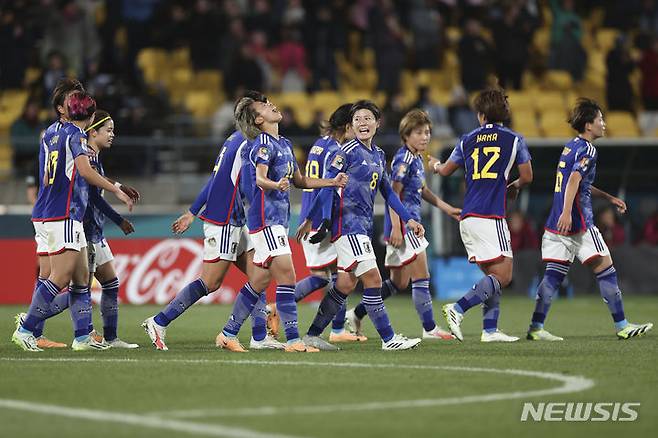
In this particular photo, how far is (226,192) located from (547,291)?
10.5 feet

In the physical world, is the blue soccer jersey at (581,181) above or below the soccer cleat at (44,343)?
above

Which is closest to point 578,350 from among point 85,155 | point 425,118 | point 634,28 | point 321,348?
point 321,348

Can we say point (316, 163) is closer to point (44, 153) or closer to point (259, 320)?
point (259, 320)

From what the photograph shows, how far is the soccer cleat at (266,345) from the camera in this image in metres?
11.0

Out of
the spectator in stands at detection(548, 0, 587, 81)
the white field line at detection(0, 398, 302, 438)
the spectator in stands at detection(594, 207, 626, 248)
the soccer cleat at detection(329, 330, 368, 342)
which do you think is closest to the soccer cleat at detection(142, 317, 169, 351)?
the soccer cleat at detection(329, 330, 368, 342)

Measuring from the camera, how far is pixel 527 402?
7.14m

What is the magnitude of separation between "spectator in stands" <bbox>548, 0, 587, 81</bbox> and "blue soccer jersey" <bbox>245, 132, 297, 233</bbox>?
1577cm

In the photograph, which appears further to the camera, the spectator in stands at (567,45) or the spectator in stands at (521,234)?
the spectator in stands at (567,45)

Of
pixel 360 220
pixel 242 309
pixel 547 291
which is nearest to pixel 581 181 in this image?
pixel 547 291

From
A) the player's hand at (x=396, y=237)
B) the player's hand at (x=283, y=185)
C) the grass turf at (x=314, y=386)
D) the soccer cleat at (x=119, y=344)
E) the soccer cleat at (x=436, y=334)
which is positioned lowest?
the soccer cleat at (x=119, y=344)

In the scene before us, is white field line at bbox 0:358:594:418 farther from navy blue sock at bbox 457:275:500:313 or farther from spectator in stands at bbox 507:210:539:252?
spectator in stands at bbox 507:210:539:252

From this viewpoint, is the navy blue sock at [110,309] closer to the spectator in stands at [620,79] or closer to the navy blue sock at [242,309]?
the navy blue sock at [242,309]

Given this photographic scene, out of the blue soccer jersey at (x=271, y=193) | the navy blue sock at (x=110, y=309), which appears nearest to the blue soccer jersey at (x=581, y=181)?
the blue soccer jersey at (x=271, y=193)

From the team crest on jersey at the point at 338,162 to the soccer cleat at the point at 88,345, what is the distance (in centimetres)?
249
